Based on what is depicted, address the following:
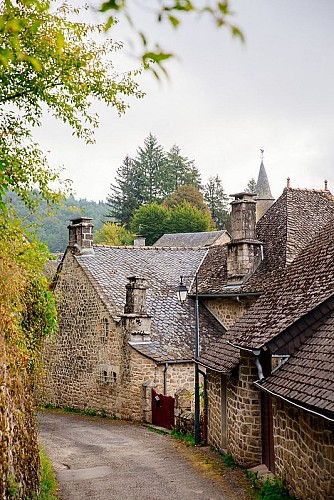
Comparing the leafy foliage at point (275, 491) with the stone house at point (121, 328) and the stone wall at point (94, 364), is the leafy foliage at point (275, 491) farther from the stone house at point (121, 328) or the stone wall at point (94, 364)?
the stone wall at point (94, 364)

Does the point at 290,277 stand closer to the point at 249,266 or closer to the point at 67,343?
the point at 249,266

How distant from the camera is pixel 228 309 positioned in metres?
21.7

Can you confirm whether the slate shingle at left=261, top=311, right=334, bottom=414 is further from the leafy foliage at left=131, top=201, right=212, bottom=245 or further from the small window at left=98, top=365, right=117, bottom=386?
the leafy foliage at left=131, top=201, right=212, bottom=245

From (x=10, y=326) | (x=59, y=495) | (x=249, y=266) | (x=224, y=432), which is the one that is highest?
(x=249, y=266)

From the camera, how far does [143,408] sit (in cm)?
1917

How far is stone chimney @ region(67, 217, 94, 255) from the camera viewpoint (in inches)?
923

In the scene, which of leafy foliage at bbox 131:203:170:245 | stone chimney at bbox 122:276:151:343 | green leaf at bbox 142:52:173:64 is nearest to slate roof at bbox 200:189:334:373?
stone chimney at bbox 122:276:151:343

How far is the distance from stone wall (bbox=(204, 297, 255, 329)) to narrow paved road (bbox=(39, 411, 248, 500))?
5.24 metres

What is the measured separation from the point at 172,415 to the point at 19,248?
9.65 metres

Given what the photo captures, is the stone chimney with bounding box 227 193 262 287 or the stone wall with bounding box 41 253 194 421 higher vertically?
the stone chimney with bounding box 227 193 262 287

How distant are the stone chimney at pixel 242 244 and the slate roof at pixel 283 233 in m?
0.31

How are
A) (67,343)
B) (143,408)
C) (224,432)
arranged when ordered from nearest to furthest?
(224,432) → (143,408) → (67,343)

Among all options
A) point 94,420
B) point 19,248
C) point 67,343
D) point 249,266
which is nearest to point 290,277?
point 19,248

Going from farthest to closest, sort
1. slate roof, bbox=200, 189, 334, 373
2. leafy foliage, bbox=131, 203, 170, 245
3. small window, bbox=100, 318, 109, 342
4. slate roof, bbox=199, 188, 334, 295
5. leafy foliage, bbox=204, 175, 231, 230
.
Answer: leafy foliage, bbox=204, 175, 231, 230, leafy foliage, bbox=131, 203, 170, 245, small window, bbox=100, 318, 109, 342, slate roof, bbox=199, 188, 334, 295, slate roof, bbox=200, 189, 334, 373
